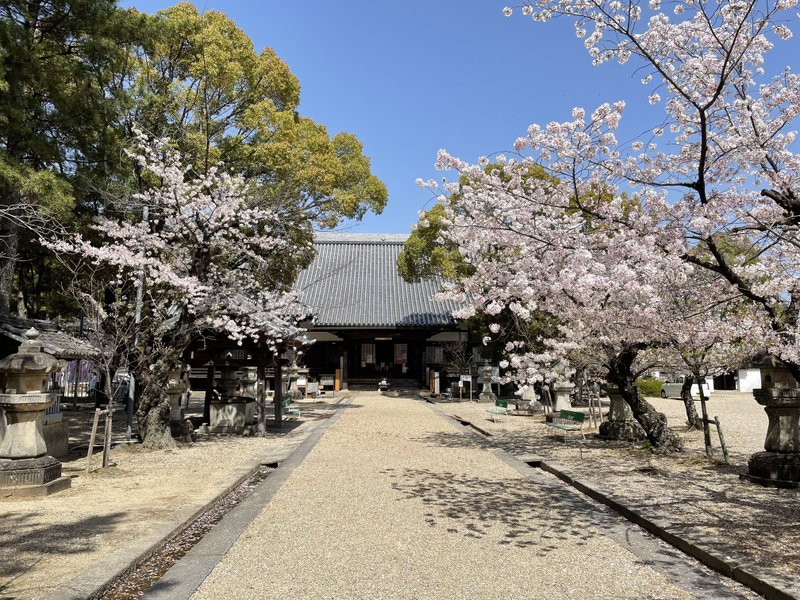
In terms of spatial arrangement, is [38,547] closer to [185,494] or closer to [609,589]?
[185,494]

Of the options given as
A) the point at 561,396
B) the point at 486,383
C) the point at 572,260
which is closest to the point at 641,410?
the point at 572,260

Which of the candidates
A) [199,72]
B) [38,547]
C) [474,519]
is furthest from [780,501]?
[199,72]

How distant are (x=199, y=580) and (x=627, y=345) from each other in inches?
327

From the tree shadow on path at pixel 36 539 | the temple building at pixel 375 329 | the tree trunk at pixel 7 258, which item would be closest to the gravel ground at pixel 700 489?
the tree shadow on path at pixel 36 539

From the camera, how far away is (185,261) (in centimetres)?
1308

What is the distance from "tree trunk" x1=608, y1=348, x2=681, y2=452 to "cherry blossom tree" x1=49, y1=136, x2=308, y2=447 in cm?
757

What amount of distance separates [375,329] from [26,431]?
23190 millimetres

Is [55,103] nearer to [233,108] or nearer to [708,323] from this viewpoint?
[233,108]

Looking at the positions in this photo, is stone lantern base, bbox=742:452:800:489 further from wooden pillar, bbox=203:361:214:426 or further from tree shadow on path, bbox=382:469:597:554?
wooden pillar, bbox=203:361:214:426

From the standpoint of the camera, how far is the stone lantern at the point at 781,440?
7805 millimetres

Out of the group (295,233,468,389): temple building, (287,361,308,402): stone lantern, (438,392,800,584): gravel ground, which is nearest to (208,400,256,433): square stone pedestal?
(438,392,800,584): gravel ground

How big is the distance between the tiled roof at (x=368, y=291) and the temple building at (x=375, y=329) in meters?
0.05

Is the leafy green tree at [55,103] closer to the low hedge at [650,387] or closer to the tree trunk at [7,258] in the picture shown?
the tree trunk at [7,258]

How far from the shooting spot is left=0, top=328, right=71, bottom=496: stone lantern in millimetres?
7180
